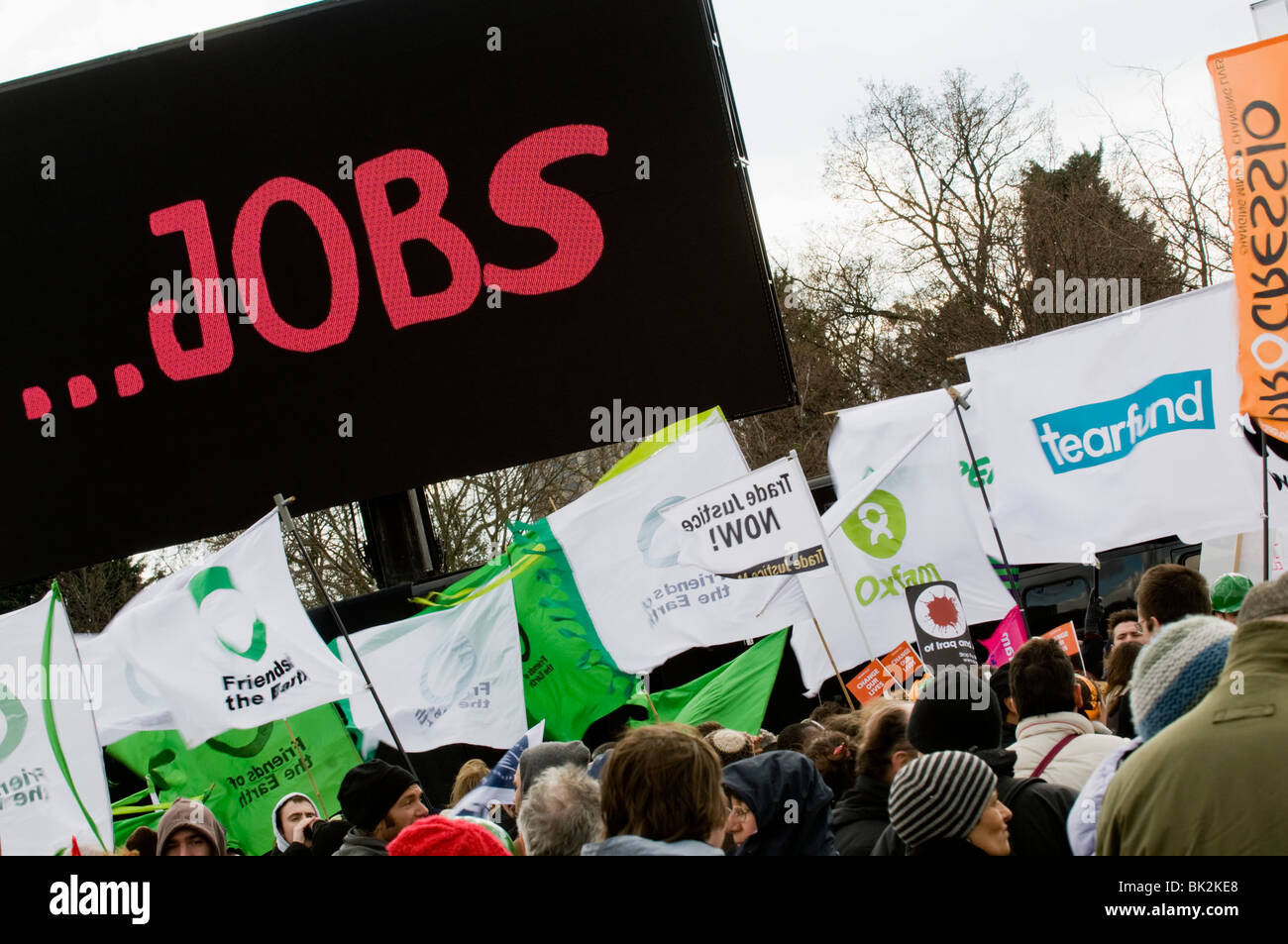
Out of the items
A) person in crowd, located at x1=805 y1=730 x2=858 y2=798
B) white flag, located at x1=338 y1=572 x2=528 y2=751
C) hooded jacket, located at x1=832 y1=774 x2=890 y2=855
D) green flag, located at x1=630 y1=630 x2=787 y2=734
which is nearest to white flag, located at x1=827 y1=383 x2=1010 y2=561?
green flag, located at x1=630 y1=630 x2=787 y2=734

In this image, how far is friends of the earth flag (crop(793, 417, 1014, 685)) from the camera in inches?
268

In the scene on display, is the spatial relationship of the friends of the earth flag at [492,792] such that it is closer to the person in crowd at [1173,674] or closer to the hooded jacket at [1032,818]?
the hooded jacket at [1032,818]

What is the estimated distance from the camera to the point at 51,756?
5.13 m

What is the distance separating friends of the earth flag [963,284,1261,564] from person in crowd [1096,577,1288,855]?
159 inches

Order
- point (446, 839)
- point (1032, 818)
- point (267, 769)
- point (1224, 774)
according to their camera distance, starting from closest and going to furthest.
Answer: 1. point (1224, 774)
2. point (1032, 818)
3. point (446, 839)
4. point (267, 769)

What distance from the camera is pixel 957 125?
2206 centimetres

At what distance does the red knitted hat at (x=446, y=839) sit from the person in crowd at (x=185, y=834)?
181cm

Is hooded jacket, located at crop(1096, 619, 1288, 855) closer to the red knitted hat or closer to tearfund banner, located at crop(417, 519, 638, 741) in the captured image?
the red knitted hat

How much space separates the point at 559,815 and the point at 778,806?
0.56 meters

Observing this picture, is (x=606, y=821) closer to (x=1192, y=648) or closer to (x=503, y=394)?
(x=1192, y=648)

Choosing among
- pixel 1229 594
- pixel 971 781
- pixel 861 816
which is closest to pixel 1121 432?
pixel 1229 594

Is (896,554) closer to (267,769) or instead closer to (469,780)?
(469,780)
